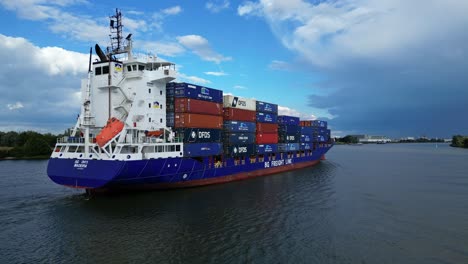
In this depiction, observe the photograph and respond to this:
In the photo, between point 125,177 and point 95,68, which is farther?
point 95,68

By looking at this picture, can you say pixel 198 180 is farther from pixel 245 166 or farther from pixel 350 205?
pixel 350 205

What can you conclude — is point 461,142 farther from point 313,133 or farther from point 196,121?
point 196,121

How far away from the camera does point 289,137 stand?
52469mm

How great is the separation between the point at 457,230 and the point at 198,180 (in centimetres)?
2186

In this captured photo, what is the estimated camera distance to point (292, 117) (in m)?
55.2

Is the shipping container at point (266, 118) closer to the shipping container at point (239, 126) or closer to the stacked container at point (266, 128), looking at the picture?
the stacked container at point (266, 128)

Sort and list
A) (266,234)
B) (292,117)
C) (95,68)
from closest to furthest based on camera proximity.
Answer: (266,234), (95,68), (292,117)

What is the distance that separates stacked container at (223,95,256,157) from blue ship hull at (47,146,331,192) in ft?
7.23

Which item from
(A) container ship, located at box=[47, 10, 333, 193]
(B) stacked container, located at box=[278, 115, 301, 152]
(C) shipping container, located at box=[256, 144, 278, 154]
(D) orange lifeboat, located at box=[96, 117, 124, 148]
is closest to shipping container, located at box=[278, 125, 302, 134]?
(B) stacked container, located at box=[278, 115, 301, 152]

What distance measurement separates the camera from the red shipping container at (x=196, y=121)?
31.3 metres

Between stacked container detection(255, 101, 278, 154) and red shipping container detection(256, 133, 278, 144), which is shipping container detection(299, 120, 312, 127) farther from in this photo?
red shipping container detection(256, 133, 278, 144)

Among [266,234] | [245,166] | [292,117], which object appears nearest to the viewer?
[266,234]

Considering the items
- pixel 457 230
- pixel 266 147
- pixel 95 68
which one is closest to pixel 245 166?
pixel 266 147

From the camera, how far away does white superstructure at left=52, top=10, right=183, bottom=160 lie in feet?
92.5
